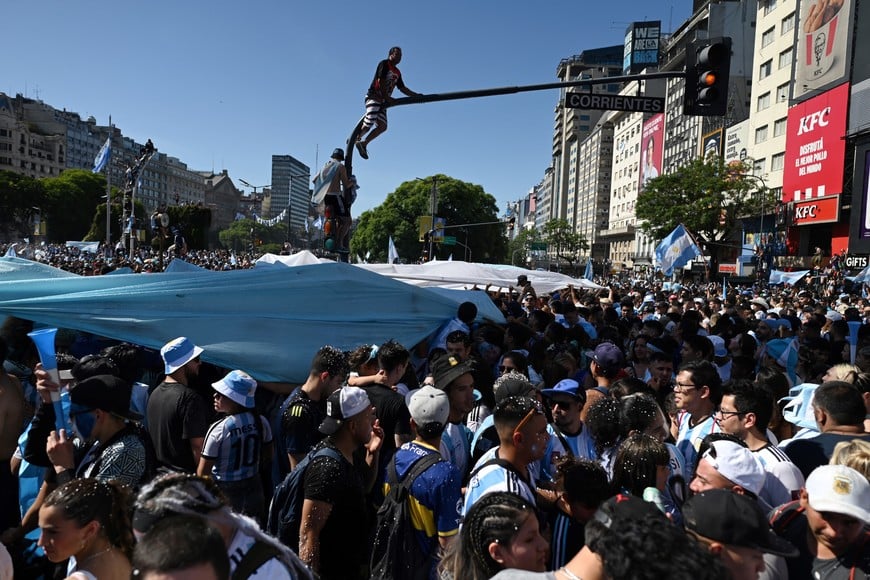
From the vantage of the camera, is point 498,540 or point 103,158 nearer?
point 498,540

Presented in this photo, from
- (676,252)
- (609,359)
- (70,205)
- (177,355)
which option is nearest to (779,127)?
(676,252)

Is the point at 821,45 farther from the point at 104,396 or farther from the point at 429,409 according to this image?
the point at 104,396

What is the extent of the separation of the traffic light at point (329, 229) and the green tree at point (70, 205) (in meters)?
78.9

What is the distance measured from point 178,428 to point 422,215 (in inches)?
2310

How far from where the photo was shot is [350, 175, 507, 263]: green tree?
62.1 m

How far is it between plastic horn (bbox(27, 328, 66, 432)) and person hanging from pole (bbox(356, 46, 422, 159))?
20.1 feet

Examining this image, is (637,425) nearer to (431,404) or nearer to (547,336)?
(431,404)

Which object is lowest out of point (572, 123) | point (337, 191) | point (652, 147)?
point (337, 191)

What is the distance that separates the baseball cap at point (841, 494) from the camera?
8.10 ft

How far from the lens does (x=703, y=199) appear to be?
4134 cm

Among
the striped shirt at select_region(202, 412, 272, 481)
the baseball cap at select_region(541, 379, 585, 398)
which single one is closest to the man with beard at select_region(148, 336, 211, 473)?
the striped shirt at select_region(202, 412, 272, 481)

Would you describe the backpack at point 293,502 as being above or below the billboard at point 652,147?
below

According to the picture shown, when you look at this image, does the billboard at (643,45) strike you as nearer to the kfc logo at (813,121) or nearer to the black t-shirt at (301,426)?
the kfc logo at (813,121)

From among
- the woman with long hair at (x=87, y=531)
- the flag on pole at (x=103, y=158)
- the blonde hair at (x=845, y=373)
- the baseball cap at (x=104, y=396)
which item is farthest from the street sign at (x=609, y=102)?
the flag on pole at (x=103, y=158)
